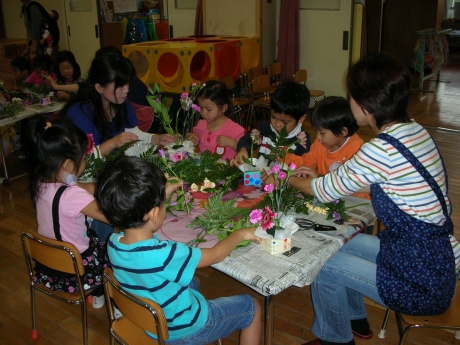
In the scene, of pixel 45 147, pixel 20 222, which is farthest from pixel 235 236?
pixel 20 222

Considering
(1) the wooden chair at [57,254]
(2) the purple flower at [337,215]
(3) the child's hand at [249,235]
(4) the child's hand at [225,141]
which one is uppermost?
(4) the child's hand at [225,141]

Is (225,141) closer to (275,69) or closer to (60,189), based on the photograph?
(60,189)

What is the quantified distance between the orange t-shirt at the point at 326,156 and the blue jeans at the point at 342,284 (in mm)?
347

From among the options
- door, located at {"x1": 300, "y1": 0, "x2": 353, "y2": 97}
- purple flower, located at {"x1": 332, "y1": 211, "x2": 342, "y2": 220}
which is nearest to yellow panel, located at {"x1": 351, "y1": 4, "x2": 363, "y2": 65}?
door, located at {"x1": 300, "y1": 0, "x2": 353, "y2": 97}

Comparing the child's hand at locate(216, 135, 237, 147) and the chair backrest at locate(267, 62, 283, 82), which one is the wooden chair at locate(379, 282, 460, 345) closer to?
the child's hand at locate(216, 135, 237, 147)

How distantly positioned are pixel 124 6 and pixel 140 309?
7917 millimetres

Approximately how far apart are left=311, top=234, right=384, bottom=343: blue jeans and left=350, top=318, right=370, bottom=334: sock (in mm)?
269

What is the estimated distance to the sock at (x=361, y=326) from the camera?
7.84 ft

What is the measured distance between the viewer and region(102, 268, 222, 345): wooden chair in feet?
5.02

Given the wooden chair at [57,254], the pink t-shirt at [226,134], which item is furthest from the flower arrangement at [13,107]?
the wooden chair at [57,254]

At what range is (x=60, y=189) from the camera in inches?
83.4

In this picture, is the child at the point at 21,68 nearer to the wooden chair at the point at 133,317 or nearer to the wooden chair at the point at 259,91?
the wooden chair at the point at 259,91

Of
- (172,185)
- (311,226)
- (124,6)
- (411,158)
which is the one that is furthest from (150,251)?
(124,6)

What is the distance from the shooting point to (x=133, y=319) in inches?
64.2
